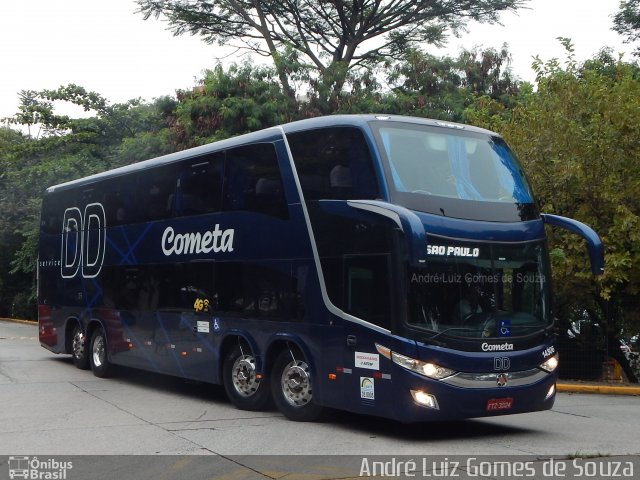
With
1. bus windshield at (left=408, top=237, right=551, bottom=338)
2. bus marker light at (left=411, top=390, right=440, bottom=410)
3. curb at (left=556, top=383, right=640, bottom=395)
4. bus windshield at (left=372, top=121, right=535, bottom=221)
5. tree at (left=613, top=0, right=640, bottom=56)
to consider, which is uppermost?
tree at (left=613, top=0, right=640, bottom=56)

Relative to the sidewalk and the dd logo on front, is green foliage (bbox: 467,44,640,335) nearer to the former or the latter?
the sidewalk

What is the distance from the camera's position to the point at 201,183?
14.3 metres

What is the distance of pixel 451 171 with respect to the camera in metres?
11.2

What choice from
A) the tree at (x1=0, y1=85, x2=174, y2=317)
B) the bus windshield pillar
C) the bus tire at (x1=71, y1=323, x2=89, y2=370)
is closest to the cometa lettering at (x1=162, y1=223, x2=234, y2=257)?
the bus windshield pillar

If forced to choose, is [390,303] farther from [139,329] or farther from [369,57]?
[369,57]

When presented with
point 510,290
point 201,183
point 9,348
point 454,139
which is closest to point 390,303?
point 510,290

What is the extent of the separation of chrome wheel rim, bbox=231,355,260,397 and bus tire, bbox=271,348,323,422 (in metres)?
0.44

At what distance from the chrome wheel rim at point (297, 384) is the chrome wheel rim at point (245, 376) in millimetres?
695

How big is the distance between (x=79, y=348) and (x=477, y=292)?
1079 centimetres

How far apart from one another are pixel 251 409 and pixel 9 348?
13.7m

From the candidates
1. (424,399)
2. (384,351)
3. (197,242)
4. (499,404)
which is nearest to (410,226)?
(384,351)

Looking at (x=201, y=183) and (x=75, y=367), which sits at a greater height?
(x=201, y=183)

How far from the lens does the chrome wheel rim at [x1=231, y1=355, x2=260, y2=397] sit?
507 inches

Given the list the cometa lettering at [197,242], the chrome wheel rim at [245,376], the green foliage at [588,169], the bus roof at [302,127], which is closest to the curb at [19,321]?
the bus roof at [302,127]
